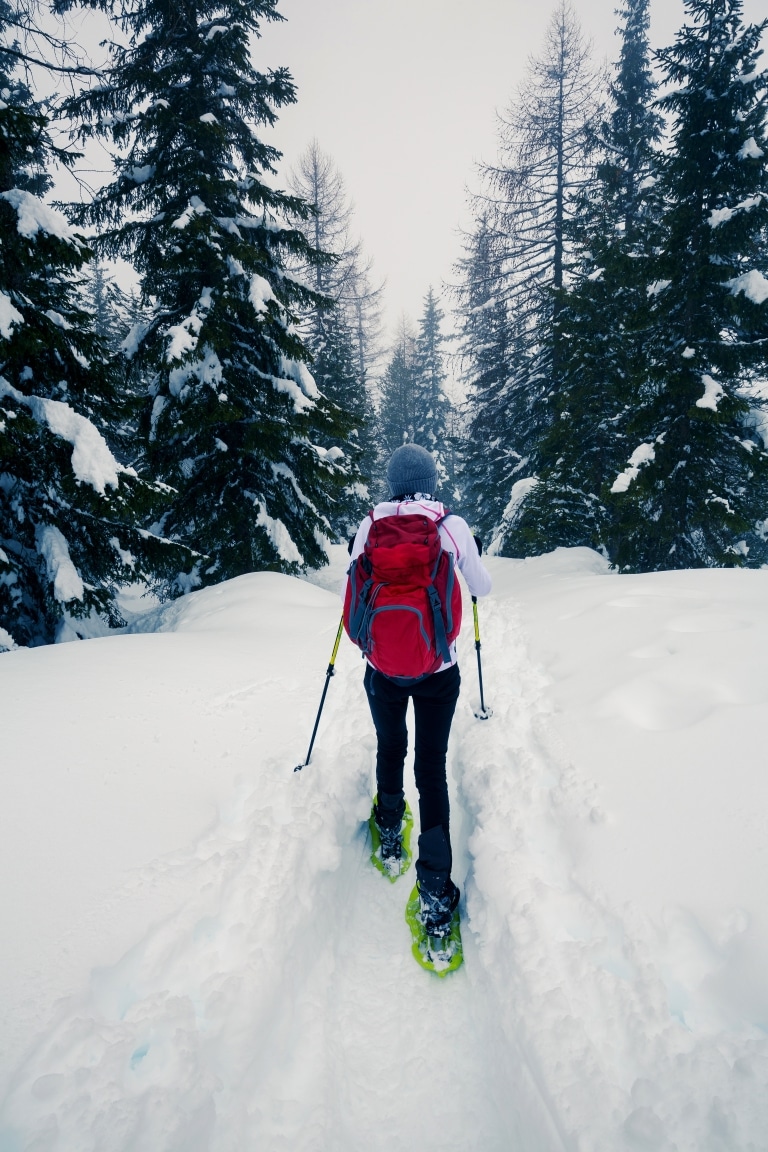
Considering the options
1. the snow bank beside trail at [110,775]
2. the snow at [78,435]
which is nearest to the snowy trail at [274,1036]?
the snow bank beside trail at [110,775]

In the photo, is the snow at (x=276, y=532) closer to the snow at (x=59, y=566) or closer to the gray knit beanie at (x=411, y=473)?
the snow at (x=59, y=566)

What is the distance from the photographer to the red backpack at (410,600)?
8.64 feet

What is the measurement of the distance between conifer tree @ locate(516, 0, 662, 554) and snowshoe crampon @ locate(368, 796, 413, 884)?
7.92 m

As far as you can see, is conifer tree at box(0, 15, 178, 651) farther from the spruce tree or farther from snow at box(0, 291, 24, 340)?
the spruce tree

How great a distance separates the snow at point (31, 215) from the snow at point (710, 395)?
931 centimetres

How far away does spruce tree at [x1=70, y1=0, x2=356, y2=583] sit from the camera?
822cm

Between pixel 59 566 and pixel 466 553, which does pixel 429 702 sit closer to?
pixel 466 553

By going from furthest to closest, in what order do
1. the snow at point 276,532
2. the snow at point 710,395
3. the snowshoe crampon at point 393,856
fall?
the snow at point 276,532 → the snow at point 710,395 → the snowshoe crampon at point 393,856

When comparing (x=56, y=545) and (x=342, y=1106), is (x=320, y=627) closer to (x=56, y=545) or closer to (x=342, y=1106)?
(x=56, y=545)

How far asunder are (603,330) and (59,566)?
40.0 ft

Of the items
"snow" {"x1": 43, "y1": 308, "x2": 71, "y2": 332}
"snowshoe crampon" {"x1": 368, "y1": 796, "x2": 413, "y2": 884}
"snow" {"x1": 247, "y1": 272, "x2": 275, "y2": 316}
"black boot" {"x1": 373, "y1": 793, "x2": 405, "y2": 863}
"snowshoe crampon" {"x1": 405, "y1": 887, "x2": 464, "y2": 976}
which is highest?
"snow" {"x1": 247, "y1": 272, "x2": 275, "y2": 316}

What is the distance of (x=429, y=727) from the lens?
2912mm

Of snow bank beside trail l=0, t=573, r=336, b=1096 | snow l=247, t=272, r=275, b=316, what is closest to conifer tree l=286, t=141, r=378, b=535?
snow l=247, t=272, r=275, b=316

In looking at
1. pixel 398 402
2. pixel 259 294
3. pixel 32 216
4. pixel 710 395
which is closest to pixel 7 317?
pixel 32 216
